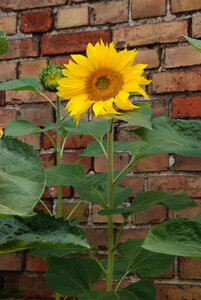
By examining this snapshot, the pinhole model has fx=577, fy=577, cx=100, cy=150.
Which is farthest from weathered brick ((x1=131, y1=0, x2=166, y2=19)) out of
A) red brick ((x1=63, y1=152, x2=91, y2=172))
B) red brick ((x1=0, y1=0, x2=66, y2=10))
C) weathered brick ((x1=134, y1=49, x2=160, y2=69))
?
red brick ((x1=63, y1=152, x2=91, y2=172))

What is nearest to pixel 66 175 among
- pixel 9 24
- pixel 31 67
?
pixel 31 67

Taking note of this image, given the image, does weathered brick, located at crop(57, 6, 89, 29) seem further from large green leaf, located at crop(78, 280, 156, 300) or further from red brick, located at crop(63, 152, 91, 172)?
large green leaf, located at crop(78, 280, 156, 300)

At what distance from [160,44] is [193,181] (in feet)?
1.37

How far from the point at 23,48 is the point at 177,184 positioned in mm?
672

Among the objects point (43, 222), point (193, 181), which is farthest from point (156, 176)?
point (43, 222)

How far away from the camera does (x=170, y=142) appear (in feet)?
3.55

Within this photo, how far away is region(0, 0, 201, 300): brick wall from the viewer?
65.0 inches

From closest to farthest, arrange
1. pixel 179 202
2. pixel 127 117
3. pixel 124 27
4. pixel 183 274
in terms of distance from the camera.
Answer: pixel 127 117 < pixel 179 202 < pixel 183 274 < pixel 124 27

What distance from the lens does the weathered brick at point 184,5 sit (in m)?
1.67

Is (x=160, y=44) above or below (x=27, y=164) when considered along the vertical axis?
above

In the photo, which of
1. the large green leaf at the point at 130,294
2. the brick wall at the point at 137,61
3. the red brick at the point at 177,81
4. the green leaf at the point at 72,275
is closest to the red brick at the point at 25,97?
the brick wall at the point at 137,61

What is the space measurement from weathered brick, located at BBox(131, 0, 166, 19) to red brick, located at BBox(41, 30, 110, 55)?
0.11m

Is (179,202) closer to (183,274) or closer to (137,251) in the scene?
(137,251)

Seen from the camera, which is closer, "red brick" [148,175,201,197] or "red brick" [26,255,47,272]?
"red brick" [148,175,201,197]
